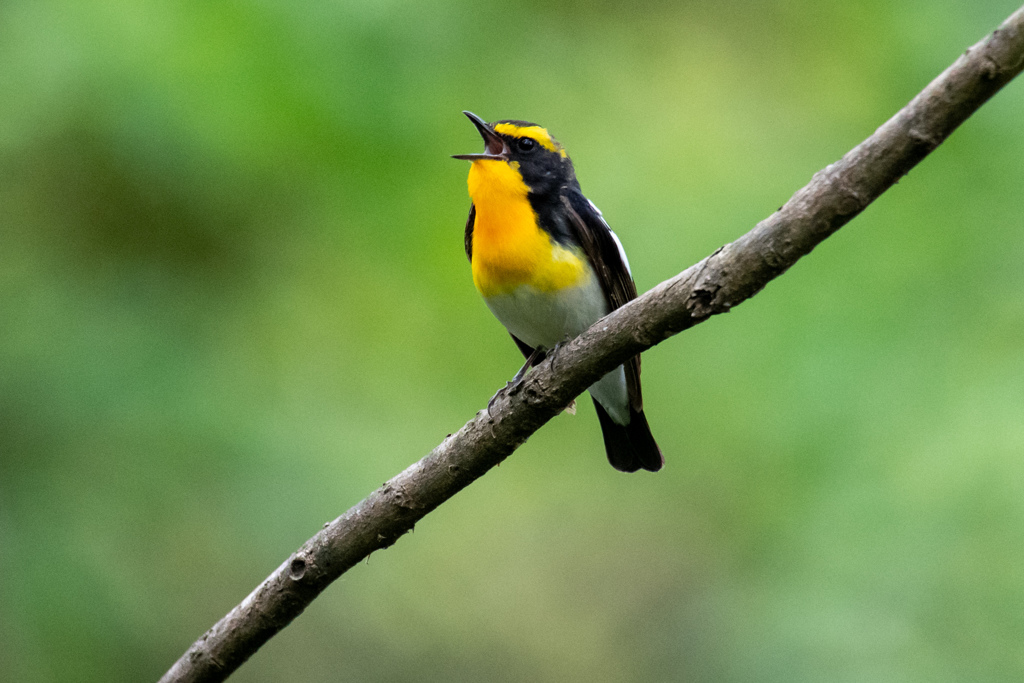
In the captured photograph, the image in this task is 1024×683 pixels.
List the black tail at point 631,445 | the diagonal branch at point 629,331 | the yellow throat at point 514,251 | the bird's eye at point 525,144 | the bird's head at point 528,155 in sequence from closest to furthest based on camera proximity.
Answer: the diagonal branch at point 629,331
the yellow throat at point 514,251
the bird's head at point 528,155
the bird's eye at point 525,144
the black tail at point 631,445

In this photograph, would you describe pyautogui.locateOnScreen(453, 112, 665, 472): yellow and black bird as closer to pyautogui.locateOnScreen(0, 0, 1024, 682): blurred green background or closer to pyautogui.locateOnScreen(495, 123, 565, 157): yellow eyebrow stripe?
pyautogui.locateOnScreen(495, 123, 565, 157): yellow eyebrow stripe

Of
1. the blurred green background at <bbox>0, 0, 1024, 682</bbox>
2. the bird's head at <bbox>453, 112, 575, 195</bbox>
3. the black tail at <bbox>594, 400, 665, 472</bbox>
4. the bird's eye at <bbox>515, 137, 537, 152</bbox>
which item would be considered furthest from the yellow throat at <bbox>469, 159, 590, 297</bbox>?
the blurred green background at <bbox>0, 0, 1024, 682</bbox>

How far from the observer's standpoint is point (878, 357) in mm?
5207

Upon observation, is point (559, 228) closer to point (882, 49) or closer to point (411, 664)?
point (882, 49)

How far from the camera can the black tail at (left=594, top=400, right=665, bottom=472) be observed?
15.1 ft

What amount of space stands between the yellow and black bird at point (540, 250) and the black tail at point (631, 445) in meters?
0.27

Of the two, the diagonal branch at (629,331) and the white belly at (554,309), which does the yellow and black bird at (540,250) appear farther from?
the diagonal branch at (629,331)

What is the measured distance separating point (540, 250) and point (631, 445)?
49.0 inches

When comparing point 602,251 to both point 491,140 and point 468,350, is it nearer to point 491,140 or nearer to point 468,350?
point 491,140

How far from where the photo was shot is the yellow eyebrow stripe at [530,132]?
4.33m

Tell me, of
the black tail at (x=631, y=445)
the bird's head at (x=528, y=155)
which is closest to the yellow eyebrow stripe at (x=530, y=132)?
the bird's head at (x=528, y=155)

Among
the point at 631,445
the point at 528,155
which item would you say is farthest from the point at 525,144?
the point at 631,445

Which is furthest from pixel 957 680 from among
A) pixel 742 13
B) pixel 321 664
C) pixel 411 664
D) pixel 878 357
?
pixel 742 13

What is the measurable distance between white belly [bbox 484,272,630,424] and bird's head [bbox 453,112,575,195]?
1.54 ft
